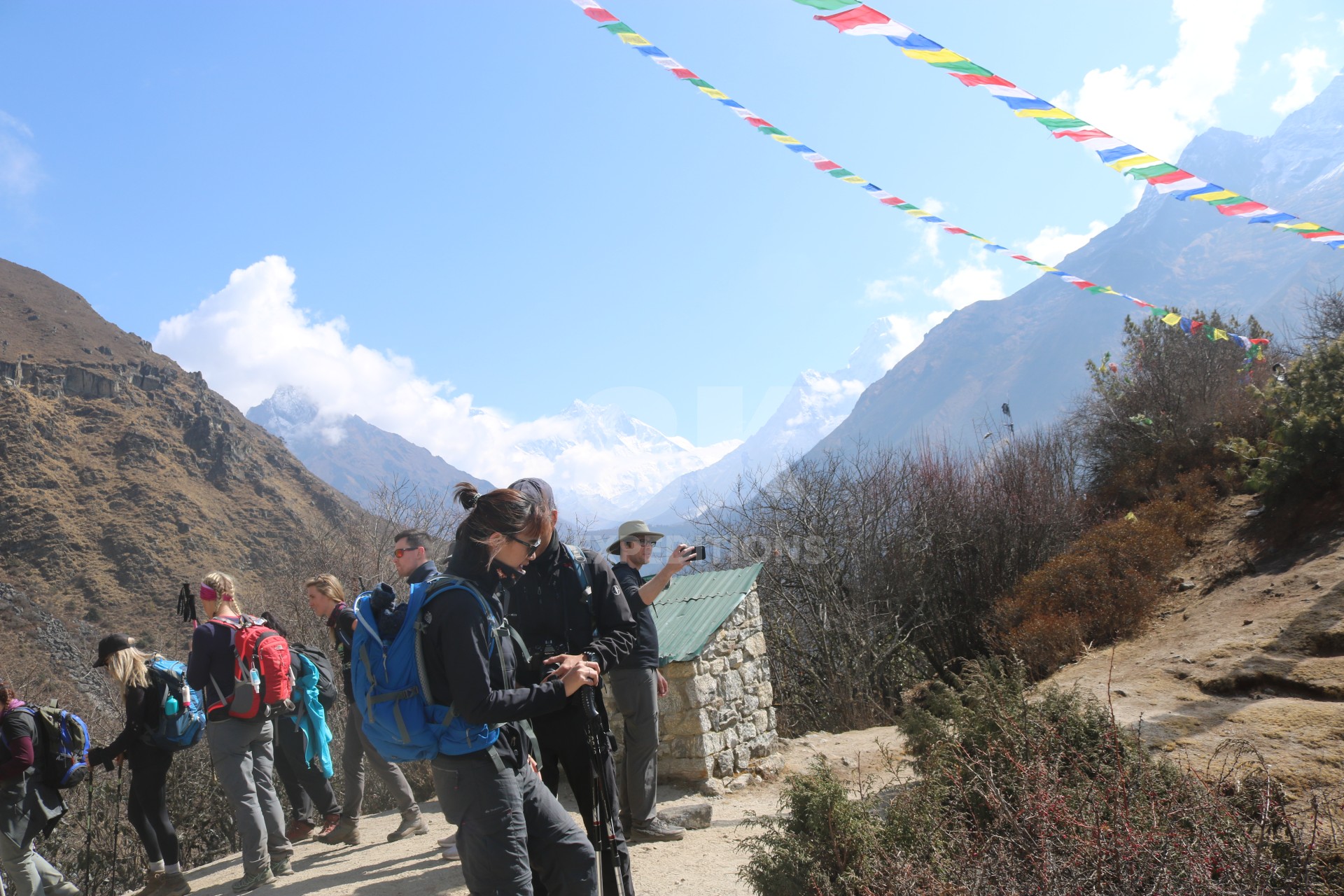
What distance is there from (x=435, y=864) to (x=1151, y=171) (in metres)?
7.04

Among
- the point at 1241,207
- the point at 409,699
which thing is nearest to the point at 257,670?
the point at 409,699

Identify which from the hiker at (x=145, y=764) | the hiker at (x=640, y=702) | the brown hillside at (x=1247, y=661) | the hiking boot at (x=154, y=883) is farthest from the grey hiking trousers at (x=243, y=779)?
the brown hillside at (x=1247, y=661)

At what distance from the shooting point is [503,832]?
2.32m

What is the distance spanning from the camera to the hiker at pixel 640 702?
14.1 ft

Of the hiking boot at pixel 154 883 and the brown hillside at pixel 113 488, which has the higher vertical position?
the brown hillside at pixel 113 488

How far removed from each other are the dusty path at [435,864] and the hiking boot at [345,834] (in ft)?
0.17

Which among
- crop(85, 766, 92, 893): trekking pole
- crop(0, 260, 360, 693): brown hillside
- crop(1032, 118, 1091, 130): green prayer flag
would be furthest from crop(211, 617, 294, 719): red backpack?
crop(0, 260, 360, 693): brown hillside

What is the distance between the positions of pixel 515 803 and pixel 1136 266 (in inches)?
8837

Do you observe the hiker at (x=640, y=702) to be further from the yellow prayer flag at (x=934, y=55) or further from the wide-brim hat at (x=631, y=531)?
the yellow prayer flag at (x=934, y=55)

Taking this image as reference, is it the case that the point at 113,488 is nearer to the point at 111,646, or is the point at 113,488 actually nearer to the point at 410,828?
the point at 111,646

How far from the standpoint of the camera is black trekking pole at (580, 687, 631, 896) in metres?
2.84

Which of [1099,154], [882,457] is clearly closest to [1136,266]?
[882,457]

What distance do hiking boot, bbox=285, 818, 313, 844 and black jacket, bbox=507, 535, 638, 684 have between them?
3.13 metres

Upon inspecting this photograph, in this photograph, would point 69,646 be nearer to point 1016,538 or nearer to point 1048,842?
point 1016,538
